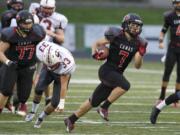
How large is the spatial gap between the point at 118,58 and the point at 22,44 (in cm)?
121

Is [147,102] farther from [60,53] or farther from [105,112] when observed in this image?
[60,53]

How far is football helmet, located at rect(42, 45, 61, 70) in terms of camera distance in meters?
8.56

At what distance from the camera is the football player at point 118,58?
28.7 ft

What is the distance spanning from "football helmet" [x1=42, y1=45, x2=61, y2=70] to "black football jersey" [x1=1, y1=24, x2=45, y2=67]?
1.94ft

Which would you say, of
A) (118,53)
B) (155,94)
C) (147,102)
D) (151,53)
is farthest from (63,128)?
→ (151,53)

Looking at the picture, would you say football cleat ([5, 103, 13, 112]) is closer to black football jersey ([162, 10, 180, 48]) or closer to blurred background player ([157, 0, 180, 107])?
blurred background player ([157, 0, 180, 107])

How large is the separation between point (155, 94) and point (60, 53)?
5.04 m

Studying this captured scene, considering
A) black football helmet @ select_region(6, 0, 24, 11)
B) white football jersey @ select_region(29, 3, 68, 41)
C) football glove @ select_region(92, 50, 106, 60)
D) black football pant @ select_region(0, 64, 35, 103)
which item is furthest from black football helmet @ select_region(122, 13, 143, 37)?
black football helmet @ select_region(6, 0, 24, 11)

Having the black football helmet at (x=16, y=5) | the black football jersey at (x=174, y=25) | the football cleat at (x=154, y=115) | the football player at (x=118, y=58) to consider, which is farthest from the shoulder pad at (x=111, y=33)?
the black football jersey at (x=174, y=25)

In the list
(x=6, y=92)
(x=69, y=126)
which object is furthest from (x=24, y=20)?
(x=69, y=126)

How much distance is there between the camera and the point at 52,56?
8570 mm

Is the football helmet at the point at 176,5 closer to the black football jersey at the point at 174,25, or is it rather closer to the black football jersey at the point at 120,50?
the black football jersey at the point at 174,25

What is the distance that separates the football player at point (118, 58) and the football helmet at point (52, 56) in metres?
0.59

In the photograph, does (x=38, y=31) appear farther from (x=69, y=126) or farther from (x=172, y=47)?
(x=172, y=47)
